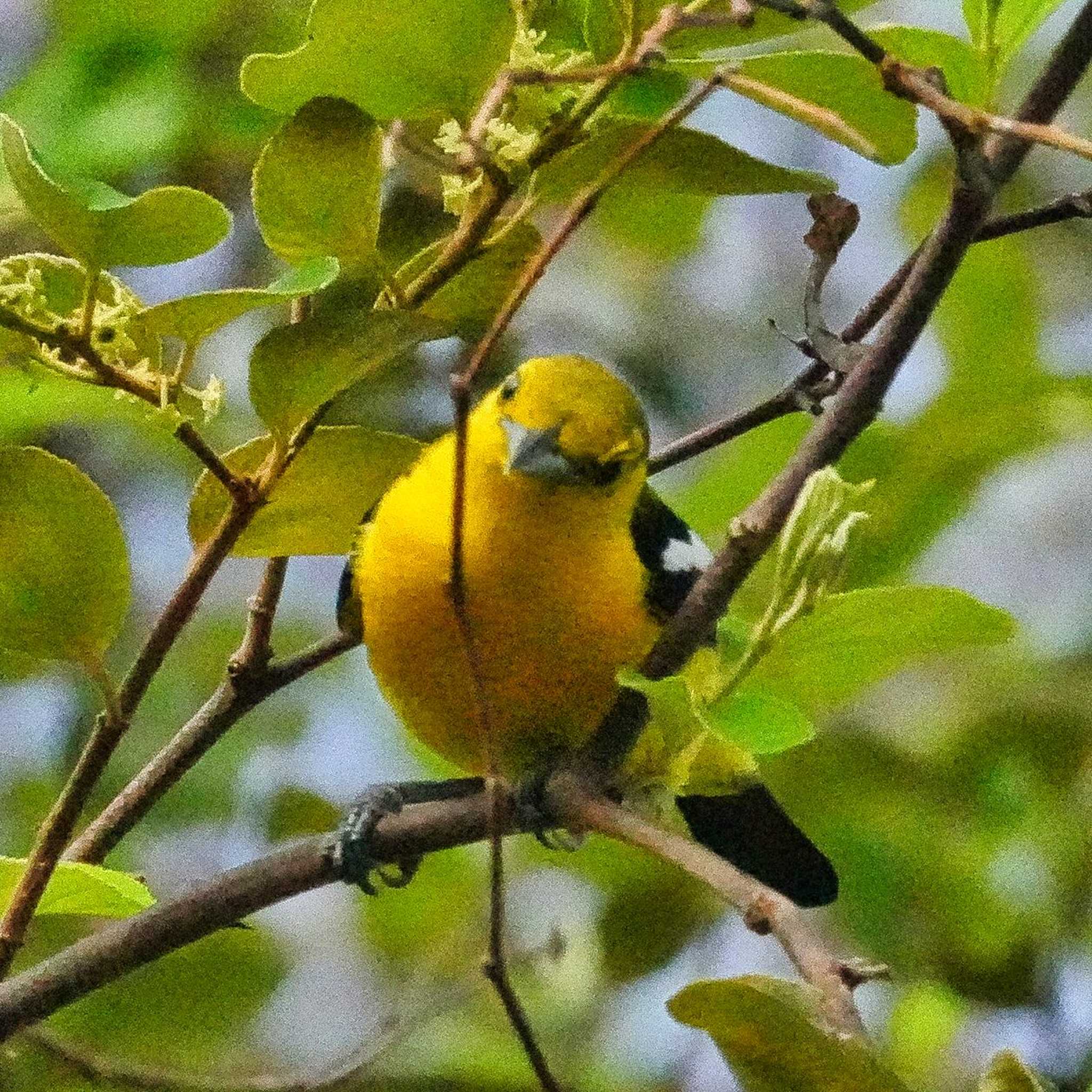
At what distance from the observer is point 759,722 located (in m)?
0.62

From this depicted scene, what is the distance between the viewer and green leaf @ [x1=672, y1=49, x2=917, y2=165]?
0.65 meters

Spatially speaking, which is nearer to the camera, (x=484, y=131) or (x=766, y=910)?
(x=766, y=910)

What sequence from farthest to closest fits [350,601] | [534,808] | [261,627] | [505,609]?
[350,601]
[505,609]
[534,808]
[261,627]

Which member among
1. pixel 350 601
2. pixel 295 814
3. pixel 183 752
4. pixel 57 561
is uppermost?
pixel 57 561

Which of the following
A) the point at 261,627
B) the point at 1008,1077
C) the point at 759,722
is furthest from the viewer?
the point at 261,627

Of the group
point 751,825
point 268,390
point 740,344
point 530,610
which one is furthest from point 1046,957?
point 740,344

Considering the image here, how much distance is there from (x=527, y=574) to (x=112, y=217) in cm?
54

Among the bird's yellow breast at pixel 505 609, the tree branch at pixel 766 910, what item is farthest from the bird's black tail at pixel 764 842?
the tree branch at pixel 766 910

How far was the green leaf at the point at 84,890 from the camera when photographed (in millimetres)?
757

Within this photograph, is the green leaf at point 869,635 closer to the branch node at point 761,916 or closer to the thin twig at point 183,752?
the branch node at point 761,916

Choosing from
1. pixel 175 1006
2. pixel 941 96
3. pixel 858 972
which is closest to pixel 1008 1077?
pixel 858 972

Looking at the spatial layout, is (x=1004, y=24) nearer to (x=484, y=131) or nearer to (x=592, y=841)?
(x=484, y=131)

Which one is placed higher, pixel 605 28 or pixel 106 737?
pixel 605 28

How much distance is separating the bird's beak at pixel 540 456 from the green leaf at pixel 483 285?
38cm
